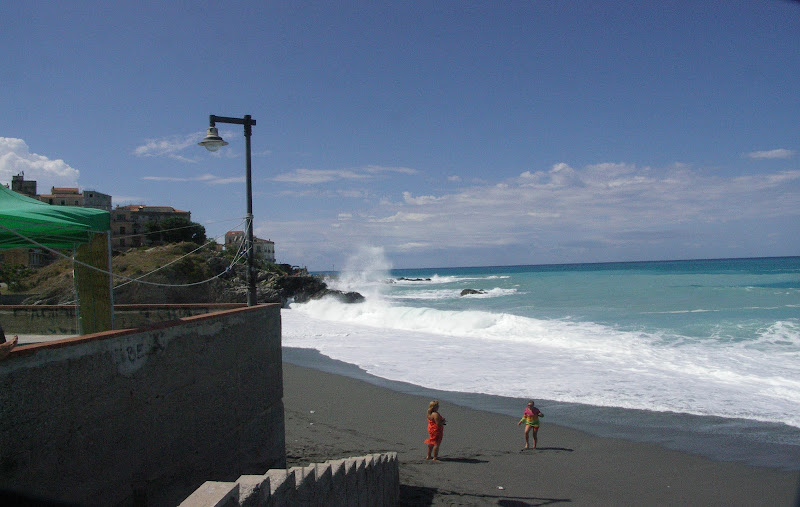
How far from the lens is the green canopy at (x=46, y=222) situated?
17.3 ft

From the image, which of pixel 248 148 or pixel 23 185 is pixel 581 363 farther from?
pixel 23 185

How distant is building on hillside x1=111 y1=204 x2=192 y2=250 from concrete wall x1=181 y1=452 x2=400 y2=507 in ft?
212

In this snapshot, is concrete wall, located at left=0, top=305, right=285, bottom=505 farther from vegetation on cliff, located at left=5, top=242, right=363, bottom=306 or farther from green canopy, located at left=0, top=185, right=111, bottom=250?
vegetation on cliff, located at left=5, top=242, right=363, bottom=306

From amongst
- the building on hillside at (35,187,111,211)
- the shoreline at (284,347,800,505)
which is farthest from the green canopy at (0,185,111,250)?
the building on hillside at (35,187,111,211)

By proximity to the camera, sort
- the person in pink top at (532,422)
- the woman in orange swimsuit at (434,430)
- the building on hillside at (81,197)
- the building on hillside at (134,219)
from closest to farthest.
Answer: the woman in orange swimsuit at (434,430) → the person in pink top at (532,422) → the building on hillside at (81,197) → the building on hillside at (134,219)

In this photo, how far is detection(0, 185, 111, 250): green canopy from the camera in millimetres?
5285

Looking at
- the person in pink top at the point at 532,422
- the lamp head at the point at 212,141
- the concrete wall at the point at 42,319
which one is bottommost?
the person in pink top at the point at 532,422

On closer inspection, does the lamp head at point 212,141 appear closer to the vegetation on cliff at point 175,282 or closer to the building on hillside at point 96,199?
the vegetation on cliff at point 175,282

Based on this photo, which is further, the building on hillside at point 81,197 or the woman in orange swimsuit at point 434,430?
the building on hillside at point 81,197

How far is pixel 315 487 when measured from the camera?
420 cm

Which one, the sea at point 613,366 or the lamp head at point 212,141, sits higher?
the lamp head at point 212,141

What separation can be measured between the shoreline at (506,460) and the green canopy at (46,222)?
17.9 ft

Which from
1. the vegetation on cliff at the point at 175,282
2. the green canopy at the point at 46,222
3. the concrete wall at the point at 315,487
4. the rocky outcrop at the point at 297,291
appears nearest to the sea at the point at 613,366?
the concrete wall at the point at 315,487

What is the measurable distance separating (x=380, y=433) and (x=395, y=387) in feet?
11.9
